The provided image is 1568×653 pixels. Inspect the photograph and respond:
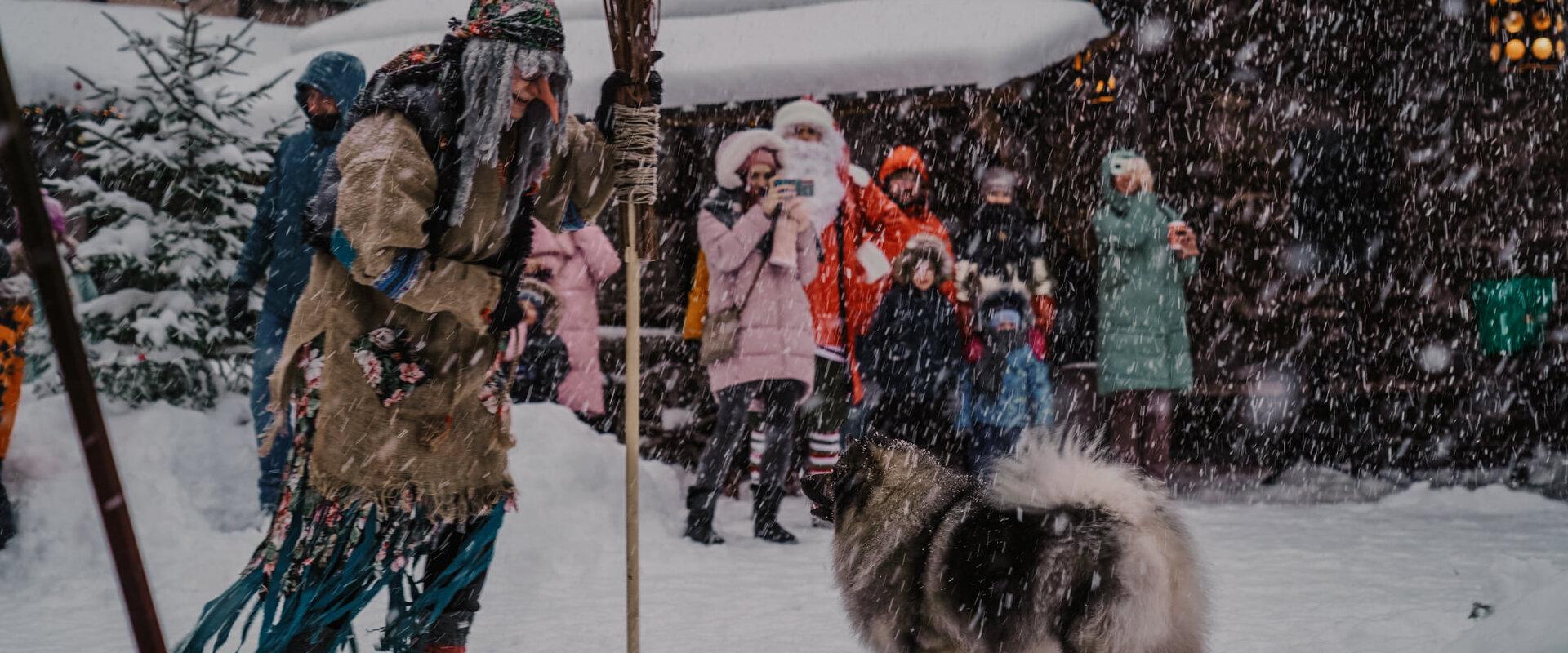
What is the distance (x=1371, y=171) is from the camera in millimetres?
9086

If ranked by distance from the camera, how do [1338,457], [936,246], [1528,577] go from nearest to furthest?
1. [1528,577]
2. [936,246]
3. [1338,457]

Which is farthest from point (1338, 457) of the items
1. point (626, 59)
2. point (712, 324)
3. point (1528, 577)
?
point (626, 59)

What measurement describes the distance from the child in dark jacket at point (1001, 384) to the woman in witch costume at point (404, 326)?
13.8 feet

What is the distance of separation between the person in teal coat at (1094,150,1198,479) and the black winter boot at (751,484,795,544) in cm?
248

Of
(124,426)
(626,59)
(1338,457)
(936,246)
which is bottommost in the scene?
(1338,457)

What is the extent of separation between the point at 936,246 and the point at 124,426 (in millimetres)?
4672

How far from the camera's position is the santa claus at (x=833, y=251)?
6.41 m

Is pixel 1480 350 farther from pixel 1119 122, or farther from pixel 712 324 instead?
pixel 712 324

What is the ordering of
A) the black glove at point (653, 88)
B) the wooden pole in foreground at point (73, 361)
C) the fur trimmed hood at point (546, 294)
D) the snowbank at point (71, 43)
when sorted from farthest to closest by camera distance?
the snowbank at point (71, 43), the fur trimmed hood at point (546, 294), the black glove at point (653, 88), the wooden pole in foreground at point (73, 361)

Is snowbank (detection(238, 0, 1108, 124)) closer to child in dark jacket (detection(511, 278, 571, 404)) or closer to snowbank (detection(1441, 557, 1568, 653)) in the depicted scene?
child in dark jacket (detection(511, 278, 571, 404))


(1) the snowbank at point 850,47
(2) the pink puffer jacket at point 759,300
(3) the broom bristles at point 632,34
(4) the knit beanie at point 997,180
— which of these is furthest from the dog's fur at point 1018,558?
(1) the snowbank at point 850,47

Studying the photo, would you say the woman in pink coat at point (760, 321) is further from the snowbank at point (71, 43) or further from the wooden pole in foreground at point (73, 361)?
the snowbank at point (71, 43)

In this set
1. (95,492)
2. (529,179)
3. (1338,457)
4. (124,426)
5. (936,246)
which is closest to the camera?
(95,492)

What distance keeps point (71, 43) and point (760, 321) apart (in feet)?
28.9
